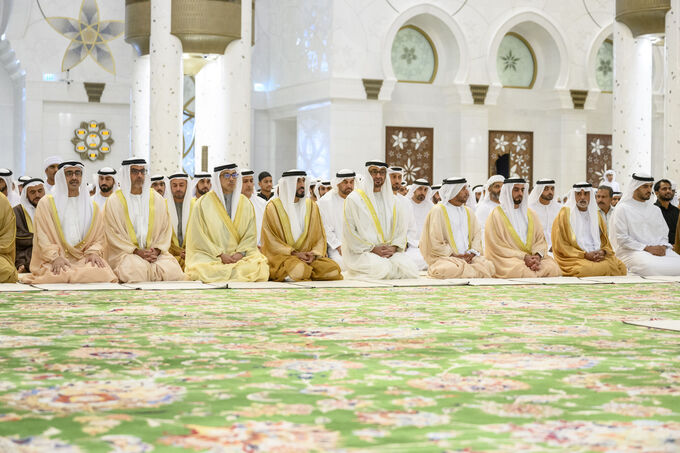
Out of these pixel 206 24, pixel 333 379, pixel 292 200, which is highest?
pixel 206 24

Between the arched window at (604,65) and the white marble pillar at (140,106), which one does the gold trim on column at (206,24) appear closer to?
the white marble pillar at (140,106)

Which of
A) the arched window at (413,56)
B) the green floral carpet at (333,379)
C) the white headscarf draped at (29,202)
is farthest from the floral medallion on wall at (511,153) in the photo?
the green floral carpet at (333,379)

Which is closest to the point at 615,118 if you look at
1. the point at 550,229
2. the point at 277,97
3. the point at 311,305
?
the point at 550,229

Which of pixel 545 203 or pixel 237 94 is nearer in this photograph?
pixel 545 203

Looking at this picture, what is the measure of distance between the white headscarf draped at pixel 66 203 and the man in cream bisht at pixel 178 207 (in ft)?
3.00

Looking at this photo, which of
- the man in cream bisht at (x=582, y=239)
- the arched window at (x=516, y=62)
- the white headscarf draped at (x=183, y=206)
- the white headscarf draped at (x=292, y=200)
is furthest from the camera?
the arched window at (x=516, y=62)

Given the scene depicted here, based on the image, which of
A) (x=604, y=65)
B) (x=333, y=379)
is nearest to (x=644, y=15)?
(x=604, y=65)

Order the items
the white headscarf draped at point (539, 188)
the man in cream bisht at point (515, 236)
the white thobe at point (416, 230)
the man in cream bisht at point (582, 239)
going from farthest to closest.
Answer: the white thobe at point (416, 230) → the white headscarf draped at point (539, 188) → the man in cream bisht at point (582, 239) → the man in cream bisht at point (515, 236)

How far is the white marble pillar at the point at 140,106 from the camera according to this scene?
43.4 ft

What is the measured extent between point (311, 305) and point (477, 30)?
9.64 metres

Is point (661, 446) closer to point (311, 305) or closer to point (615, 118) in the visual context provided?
point (311, 305)

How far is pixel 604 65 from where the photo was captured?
1550 centimetres

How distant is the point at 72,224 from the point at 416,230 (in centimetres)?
355

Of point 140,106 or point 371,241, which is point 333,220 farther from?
point 140,106
